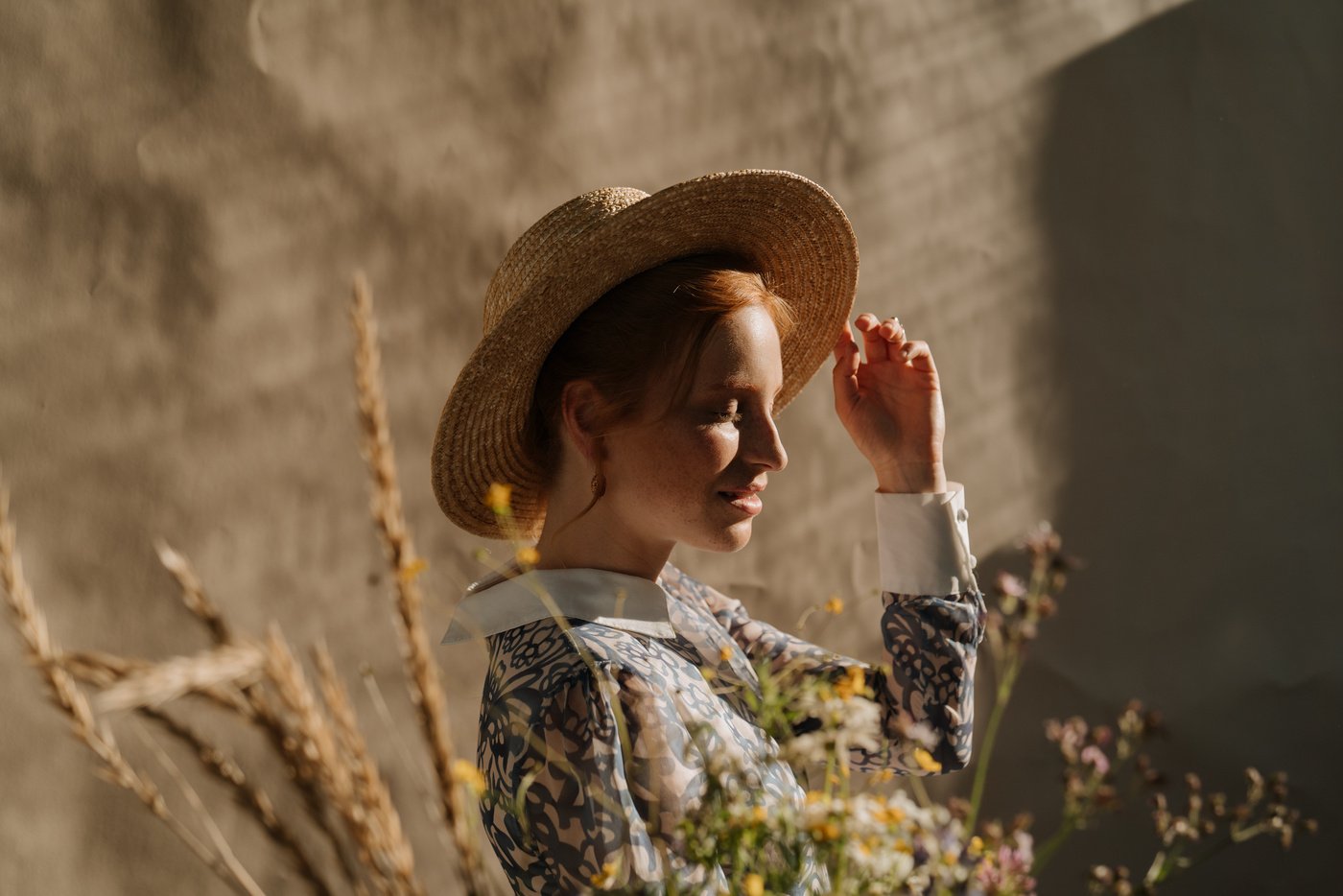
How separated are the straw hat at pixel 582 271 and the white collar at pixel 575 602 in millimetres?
157

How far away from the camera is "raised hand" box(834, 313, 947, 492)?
53.9 inches

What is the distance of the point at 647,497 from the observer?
116 cm

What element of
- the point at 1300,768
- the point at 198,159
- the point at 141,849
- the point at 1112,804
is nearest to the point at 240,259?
the point at 198,159

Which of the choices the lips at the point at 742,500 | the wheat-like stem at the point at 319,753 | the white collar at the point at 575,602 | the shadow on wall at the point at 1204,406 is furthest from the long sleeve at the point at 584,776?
the shadow on wall at the point at 1204,406

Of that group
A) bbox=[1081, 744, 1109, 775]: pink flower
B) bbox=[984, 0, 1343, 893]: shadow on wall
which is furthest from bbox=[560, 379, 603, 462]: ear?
bbox=[984, 0, 1343, 893]: shadow on wall

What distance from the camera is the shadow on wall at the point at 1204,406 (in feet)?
8.21

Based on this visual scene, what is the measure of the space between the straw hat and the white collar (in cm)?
16

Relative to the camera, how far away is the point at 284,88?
1593mm

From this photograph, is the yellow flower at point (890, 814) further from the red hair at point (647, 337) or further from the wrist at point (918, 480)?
the wrist at point (918, 480)

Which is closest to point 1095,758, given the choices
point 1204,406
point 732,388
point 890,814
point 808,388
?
point 890,814

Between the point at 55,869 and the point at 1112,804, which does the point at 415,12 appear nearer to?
the point at 55,869

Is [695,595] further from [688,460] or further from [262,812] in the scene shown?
[262,812]

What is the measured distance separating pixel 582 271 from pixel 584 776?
0.50 metres

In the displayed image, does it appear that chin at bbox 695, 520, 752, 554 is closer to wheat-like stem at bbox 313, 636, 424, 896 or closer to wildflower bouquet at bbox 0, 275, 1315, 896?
wildflower bouquet at bbox 0, 275, 1315, 896
